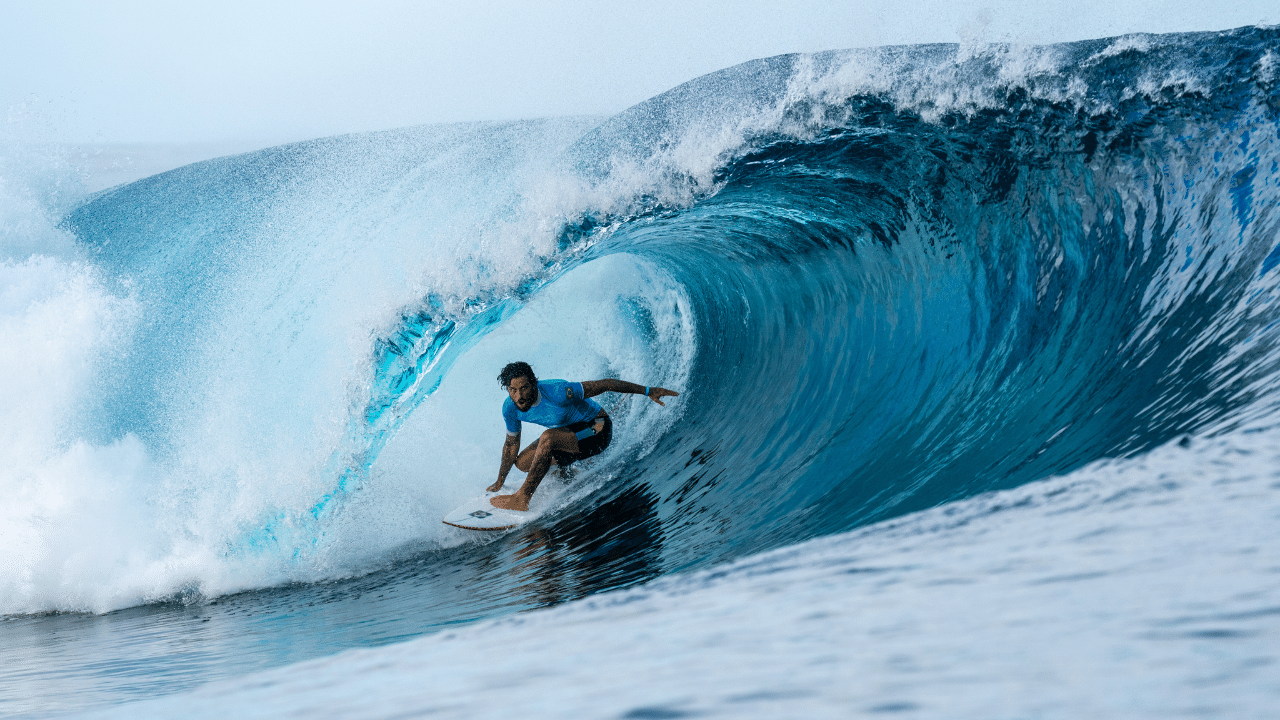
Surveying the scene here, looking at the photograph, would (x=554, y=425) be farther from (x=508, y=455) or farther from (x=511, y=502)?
(x=511, y=502)

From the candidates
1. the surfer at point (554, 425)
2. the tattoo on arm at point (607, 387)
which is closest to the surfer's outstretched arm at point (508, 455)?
the surfer at point (554, 425)

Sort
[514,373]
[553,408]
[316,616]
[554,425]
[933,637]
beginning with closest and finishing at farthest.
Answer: [933,637], [316,616], [514,373], [553,408], [554,425]

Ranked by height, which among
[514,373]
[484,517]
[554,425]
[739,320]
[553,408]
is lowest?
[484,517]

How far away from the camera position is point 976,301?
474cm

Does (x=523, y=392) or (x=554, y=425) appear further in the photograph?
(x=554, y=425)

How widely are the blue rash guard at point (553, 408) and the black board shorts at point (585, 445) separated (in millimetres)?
56

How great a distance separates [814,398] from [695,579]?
11.5 feet

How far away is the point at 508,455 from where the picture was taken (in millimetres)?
5012

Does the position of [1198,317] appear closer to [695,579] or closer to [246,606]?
[695,579]

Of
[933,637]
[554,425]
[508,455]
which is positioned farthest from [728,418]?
[933,637]

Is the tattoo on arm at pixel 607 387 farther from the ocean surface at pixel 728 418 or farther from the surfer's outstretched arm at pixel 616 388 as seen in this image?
the ocean surface at pixel 728 418

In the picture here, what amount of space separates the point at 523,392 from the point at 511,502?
88cm

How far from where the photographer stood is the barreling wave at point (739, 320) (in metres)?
3.54

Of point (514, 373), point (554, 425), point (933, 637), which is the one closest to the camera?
point (933, 637)
